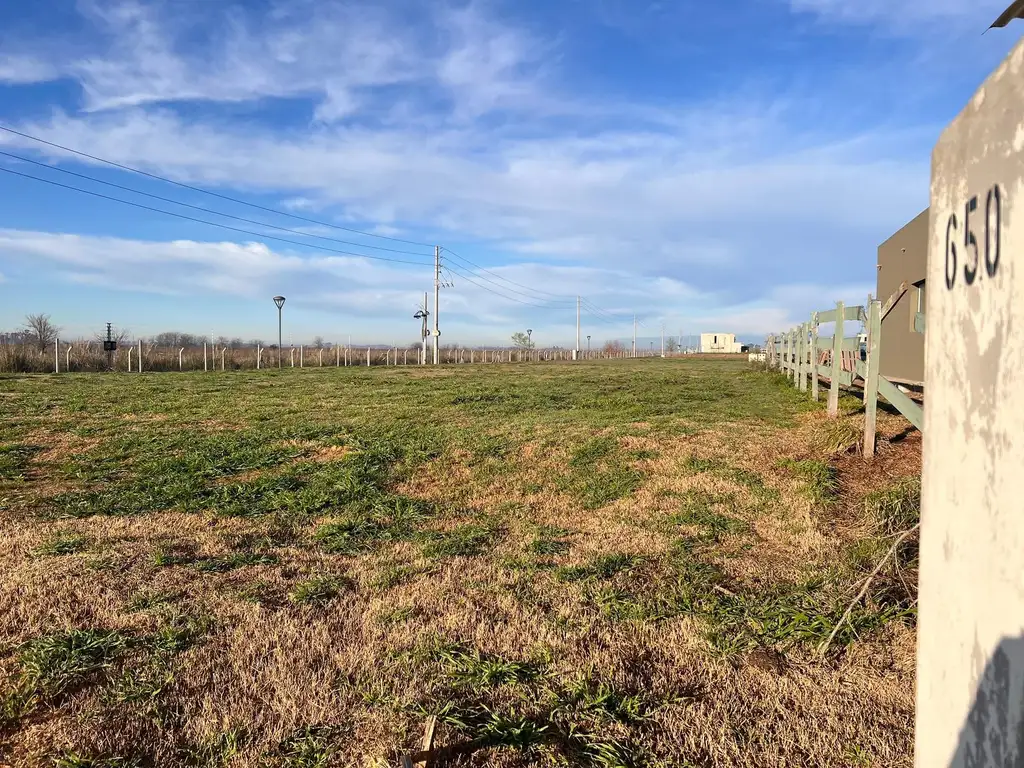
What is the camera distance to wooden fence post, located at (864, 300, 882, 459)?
630 cm

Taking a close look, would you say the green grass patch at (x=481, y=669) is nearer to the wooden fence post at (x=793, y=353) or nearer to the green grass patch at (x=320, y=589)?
the green grass patch at (x=320, y=589)

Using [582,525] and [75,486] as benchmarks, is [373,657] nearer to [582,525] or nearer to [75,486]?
[582,525]

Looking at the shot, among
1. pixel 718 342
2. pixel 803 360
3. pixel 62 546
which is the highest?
pixel 718 342

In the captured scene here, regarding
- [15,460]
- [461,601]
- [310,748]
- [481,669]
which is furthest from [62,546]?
[15,460]

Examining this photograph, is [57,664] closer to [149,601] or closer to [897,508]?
[149,601]

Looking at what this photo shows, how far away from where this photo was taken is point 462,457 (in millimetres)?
7281

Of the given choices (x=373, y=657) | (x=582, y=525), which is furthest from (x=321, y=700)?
(x=582, y=525)

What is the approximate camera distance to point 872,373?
20.4 ft

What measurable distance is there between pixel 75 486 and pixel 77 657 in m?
4.16

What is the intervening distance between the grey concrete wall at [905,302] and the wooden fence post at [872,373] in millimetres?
5839

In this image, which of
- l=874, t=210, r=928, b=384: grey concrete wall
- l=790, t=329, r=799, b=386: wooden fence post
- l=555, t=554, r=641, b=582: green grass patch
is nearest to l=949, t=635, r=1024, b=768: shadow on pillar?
l=555, t=554, r=641, b=582: green grass patch

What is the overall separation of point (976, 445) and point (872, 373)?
5570 mm

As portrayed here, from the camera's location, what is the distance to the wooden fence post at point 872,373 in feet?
20.7

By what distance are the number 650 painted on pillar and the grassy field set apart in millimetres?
1792
